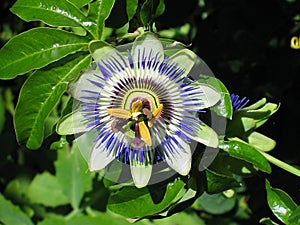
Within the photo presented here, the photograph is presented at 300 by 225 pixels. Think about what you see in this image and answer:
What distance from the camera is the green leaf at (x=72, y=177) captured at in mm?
2170

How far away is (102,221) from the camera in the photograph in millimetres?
2113

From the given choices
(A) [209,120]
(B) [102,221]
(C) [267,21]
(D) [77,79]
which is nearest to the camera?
(D) [77,79]

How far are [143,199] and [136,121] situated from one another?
175 millimetres

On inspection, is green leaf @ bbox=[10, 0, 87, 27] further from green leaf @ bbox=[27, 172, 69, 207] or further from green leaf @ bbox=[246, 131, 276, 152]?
green leaf @ bbox=[27, 172, 69, 207]

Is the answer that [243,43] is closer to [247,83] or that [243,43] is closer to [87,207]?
[247,83]

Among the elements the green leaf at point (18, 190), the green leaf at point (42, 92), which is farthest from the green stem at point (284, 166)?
the green leaf at point (18, 190)

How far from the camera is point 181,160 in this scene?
1373 mm

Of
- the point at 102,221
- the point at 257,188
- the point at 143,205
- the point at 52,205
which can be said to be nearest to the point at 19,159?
the point at 52,205

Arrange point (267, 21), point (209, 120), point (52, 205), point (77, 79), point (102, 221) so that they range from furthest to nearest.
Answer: point (52, 205) → point (102, 221) → point (267, 21) → point (209, 120) → point (77, 79)

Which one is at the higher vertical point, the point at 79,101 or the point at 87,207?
the point at 79,101

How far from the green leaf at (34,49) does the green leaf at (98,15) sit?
0.13 ft

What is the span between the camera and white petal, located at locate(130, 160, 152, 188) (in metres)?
1.38

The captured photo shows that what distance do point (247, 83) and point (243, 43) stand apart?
0.38 feet

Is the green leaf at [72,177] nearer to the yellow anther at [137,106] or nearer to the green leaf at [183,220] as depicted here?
the green leaf at [183,220]
